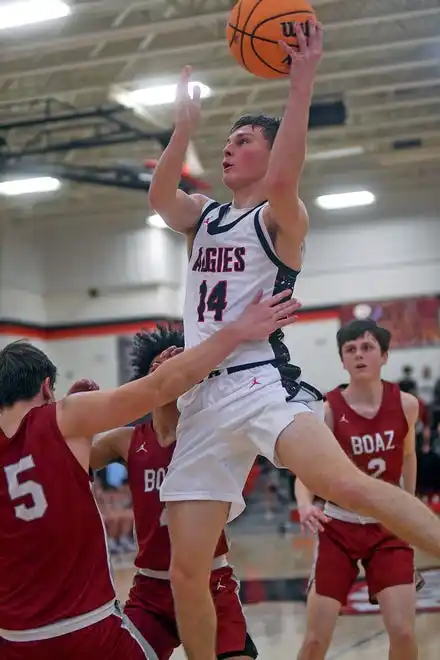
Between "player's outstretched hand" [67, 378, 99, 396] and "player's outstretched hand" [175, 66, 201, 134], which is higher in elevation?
"player's outstretched hand" [175, 66, 201, 134]

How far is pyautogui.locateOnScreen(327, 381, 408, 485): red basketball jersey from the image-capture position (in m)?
4.59

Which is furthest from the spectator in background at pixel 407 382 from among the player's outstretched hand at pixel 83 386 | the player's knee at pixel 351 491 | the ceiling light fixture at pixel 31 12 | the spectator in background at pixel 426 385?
the player's knee at pixel 351 491

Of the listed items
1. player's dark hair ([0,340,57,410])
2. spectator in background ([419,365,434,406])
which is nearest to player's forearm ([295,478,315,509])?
player's dark hair ([0,340,57,410])

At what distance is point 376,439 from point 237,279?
5.38 feet

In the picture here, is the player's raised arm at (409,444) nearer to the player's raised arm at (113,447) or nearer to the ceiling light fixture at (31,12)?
the player's raised arm at (113,447)

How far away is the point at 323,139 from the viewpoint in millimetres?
15281

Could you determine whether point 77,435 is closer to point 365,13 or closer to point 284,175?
point 284,175

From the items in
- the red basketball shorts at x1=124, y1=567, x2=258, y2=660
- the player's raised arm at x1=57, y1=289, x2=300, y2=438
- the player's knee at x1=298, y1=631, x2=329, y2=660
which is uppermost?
the player's raised arm at x1=57, y1=289, x2=300, y2=438

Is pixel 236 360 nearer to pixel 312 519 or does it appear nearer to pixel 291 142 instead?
pixel 291 142

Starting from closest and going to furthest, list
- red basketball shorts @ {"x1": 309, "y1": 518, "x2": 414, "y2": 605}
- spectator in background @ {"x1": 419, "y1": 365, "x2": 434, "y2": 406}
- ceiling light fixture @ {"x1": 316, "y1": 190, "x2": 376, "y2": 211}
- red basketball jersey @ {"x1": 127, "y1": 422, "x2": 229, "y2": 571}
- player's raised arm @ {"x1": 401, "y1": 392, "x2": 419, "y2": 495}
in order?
red basketball jersey @ {"x1": 127, "y1": 422, "x2": 229, "y2": 571} → red basketball shorts @ {"x1": 309, "y1": 518, "x2": 414, "y2": 605} → player's raised arm @ {"x1": 401, "y1": 392, "x2": 419, "y2": 495} → spectator in background @ {"x1": 419, "y1": 365, "x2": 434, "y2": 406} → ceiling light fixture @ {"x1": 316, "y1": 190, "x2": 376, "y2": 211}

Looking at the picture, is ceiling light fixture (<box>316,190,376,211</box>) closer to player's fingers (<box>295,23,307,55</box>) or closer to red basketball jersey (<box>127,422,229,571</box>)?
red basketball jersey (<box>127,422,229,571</box>)

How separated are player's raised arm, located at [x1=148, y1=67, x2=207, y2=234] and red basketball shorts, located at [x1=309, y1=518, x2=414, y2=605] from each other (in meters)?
1.84

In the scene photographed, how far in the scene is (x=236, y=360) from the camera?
329 cm

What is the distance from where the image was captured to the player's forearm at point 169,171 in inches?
133
